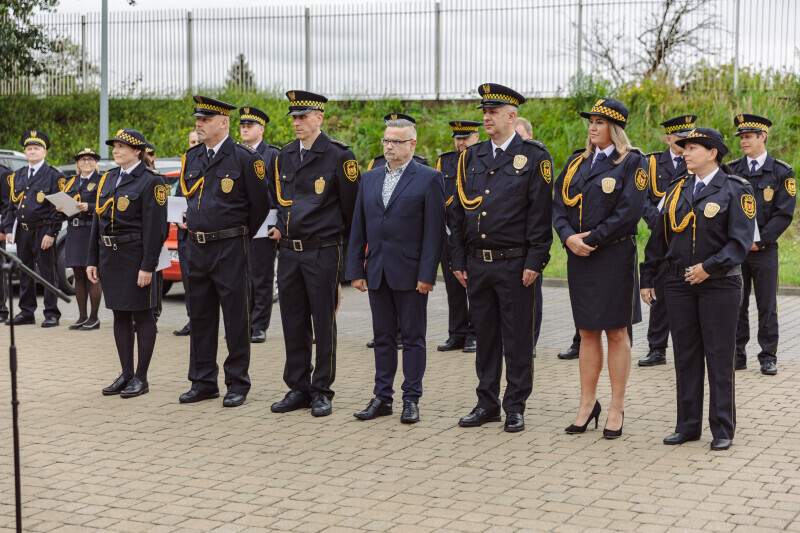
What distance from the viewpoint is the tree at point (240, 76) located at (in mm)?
25578

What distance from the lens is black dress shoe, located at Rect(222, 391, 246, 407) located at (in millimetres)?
7504

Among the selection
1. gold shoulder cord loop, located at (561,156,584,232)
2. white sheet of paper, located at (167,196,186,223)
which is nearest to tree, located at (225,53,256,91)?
white sheet of paper, located at (167,196,186,223)

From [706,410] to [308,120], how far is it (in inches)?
135

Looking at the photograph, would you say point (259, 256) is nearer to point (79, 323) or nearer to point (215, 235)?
point (79, 323)

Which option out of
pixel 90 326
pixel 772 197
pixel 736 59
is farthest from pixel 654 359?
pixel 736 59

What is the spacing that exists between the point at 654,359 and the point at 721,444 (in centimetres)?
299

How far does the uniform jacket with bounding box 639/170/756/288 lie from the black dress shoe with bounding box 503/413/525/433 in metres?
1.41

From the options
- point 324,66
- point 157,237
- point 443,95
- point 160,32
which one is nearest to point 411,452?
point 157,237

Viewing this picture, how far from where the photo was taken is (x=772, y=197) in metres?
8.70

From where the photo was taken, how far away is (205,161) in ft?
25.0

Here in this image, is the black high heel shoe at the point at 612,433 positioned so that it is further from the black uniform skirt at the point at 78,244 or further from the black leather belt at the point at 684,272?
the black uniform skirt at the point at 78,244

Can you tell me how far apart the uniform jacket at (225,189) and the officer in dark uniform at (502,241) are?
5.31 ft

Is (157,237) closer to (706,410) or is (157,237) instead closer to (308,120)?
(308,120)

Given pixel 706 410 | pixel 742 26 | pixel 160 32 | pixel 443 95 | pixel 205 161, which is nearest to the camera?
pixel 706 410
